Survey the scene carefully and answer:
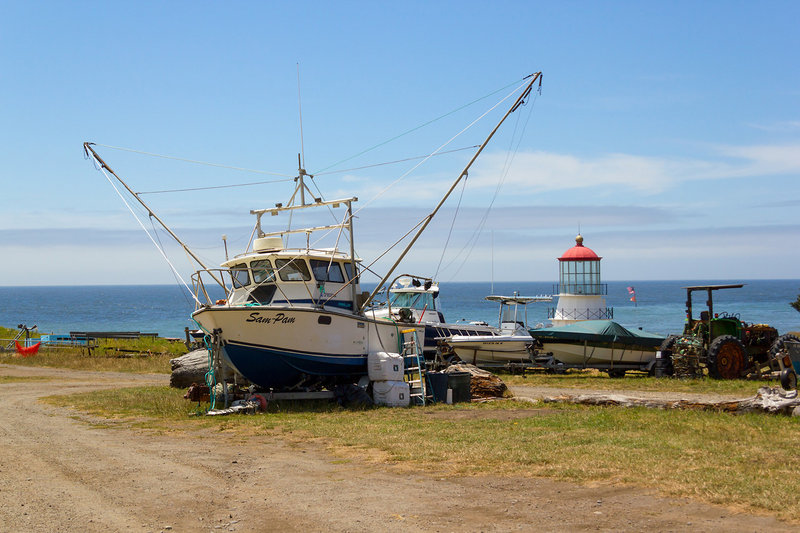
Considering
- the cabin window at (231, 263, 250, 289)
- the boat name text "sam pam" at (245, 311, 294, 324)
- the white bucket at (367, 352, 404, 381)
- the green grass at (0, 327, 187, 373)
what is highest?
the cabin window at (231, 263, 250, 289)

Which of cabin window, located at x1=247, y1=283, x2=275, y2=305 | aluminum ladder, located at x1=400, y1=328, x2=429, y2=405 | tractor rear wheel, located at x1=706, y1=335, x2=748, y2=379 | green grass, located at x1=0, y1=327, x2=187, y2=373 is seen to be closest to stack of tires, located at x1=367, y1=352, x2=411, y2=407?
aluminum ladder, located at x1=400, y1=328, x2=429, y2=405

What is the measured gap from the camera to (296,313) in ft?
56.4

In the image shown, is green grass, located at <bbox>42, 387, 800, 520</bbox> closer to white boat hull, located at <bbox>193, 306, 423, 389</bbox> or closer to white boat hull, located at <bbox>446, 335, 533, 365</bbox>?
white boat hull, located at <bbox>193, 306, 423, 389</bbox>

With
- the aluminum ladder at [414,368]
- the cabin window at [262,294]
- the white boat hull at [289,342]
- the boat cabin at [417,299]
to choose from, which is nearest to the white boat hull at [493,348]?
the boat cabin at [417,299]

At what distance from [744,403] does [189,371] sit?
1415 cm

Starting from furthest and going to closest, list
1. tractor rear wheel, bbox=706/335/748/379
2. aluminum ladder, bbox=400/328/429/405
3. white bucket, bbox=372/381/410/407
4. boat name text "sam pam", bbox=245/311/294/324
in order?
1. tractor rear wheel, bbox=706/335/748/379
2. aluminum ladder, bbox=400/328/429/405
3. white bucket, bbox=372/381/410/407
4. boat name text "sam pam", bbox=245/311/294/324

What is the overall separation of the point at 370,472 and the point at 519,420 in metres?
4.94

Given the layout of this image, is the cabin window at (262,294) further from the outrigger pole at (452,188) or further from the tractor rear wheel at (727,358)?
the tractor rear wheel at (727,358)

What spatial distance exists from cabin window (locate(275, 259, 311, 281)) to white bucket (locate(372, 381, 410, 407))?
307 cm

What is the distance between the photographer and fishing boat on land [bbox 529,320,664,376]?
26.8 m

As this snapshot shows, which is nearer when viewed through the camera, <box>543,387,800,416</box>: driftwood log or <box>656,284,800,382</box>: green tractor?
<box>543,387,800,416</box>: driftwood log

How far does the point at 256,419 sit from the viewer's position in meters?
15.2

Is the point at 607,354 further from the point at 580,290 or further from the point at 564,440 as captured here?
the point at 564,440

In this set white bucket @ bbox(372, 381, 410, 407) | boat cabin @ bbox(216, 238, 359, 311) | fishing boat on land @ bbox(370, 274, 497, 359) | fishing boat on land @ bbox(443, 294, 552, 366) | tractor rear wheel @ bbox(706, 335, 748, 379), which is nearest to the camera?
white bucket @ bbox(372, 381, 410, 407)
